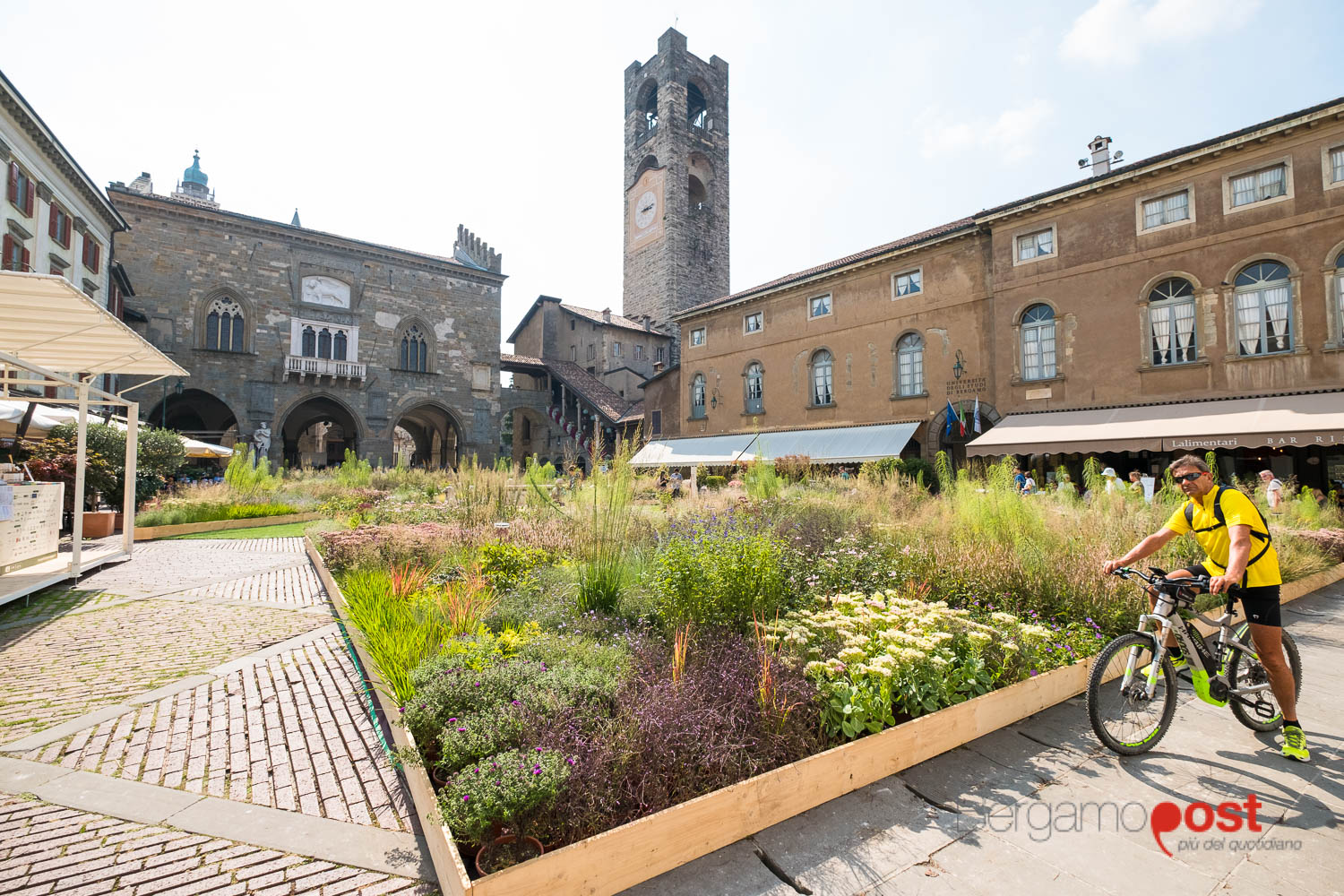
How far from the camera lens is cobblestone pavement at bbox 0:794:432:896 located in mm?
2043

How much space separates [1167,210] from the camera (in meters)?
13.4

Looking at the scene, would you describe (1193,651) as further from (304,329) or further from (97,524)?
(304,329)

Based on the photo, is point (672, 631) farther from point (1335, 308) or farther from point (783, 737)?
point (1335, 308)

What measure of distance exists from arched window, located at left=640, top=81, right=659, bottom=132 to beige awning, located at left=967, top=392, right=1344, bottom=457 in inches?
1108

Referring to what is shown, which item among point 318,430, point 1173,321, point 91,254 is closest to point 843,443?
point 1173,321

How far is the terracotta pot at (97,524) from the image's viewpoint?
31.9ft

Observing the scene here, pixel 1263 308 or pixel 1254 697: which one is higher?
pixel 1263 308

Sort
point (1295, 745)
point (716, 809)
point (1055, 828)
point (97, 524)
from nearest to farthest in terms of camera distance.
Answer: point (716, 809) → point (1055, 828) → point (1295, 745) → point (97, 524)

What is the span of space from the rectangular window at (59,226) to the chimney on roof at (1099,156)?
91.0 ft

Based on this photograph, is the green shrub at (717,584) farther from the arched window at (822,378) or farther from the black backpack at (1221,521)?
the arched window at (822,378)

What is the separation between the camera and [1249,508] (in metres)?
3.05

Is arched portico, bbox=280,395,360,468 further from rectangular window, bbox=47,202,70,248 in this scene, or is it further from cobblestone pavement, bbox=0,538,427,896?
cobblestone pavement, bbox=0,538,427,896

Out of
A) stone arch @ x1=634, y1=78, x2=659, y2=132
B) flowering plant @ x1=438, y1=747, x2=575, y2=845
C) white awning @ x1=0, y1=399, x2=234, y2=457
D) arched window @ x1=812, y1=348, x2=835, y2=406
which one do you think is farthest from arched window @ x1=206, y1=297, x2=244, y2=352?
flowering plant @ x1=438, y1=747, x2=575, y2=845

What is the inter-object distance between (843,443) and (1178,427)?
26.0ft
